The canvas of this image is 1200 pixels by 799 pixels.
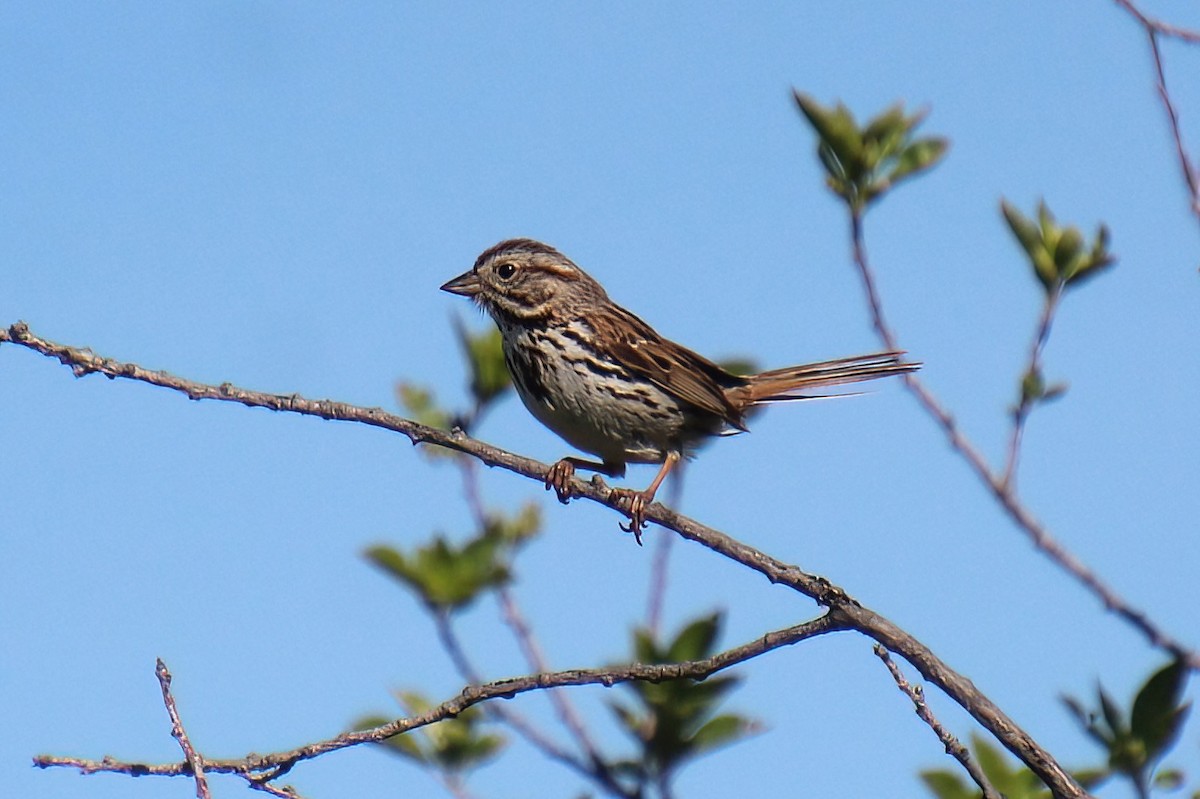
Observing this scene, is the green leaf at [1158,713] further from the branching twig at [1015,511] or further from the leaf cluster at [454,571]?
the leaf cluster at [454,571]

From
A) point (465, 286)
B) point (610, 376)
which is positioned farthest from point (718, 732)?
point (465, 286)

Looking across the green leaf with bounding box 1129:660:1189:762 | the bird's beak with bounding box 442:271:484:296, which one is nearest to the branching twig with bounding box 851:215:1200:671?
the green leaf with bounding box 1129:660:1189:762

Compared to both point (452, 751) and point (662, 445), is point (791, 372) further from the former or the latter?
point (452, 751)

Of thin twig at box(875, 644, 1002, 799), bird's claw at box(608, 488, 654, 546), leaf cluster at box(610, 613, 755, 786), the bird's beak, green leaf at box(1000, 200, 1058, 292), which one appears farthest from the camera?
the bird's beak

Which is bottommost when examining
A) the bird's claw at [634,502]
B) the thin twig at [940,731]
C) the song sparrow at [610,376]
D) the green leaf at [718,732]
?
the thin twig at [940,731]

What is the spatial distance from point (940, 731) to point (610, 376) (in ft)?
12.6

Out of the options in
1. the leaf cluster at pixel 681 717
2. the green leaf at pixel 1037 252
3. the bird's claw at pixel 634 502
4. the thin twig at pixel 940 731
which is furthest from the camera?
the bird's claw at pixel 634 502

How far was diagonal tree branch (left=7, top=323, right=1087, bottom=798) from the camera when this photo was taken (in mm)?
2766

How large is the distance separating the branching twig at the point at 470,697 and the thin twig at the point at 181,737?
4cm

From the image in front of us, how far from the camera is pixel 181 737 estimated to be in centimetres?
284

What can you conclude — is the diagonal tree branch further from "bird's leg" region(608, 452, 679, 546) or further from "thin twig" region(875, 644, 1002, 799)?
"bird's leg" region(608, 452, 679, 546)

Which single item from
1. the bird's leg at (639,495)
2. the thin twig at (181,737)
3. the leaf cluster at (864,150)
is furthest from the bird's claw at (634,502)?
the thin twig at (181,737)

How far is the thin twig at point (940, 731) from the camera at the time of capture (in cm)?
253

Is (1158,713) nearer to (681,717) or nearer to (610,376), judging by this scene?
(681,717)
